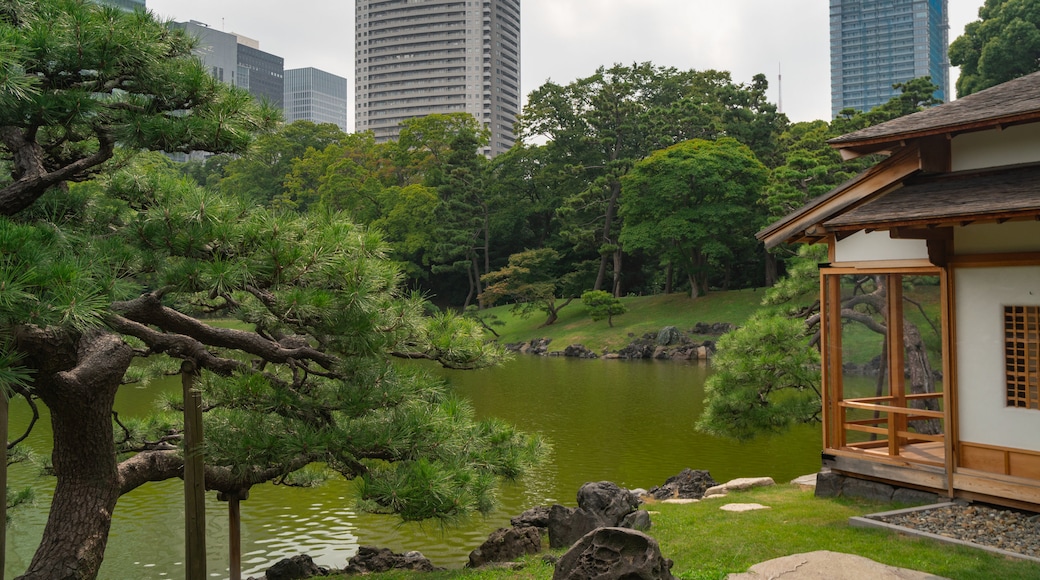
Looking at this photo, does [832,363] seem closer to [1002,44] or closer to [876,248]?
[876,248]

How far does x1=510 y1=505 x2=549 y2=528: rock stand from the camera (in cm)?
799

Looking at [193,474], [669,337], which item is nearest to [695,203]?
[669,337]

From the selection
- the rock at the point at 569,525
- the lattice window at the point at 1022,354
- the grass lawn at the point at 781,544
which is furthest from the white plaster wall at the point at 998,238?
the rock at the point at 569,525

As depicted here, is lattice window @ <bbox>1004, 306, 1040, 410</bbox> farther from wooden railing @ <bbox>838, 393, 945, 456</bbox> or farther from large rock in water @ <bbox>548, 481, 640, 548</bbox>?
large rock in water @ <bbox>548, 481, 640, 548</bbox>

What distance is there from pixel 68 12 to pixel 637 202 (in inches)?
1144

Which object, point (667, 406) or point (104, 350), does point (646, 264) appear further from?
point (104, 350)

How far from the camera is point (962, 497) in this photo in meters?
6.69

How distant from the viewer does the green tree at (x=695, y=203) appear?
30109 mm

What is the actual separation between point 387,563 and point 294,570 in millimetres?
795

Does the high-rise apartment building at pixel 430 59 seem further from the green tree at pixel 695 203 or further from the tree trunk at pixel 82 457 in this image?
the tree trunk at pixel 82 457

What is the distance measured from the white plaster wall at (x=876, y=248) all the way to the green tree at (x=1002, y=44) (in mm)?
22250

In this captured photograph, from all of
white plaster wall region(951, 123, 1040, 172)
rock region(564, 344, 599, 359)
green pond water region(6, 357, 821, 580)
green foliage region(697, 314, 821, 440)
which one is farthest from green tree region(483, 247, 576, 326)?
white plaster wall region(951, 123, 1040, 172)

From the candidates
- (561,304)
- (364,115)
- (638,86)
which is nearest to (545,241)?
(561,304)

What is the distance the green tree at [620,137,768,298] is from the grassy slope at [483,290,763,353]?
4.00 feet
